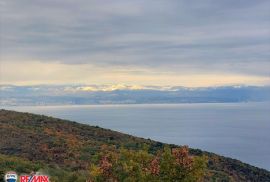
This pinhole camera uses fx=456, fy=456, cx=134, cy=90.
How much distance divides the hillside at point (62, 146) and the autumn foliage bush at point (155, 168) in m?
18.1

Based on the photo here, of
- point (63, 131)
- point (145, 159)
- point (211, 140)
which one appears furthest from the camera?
point (211, 140)

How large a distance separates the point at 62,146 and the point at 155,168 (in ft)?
127

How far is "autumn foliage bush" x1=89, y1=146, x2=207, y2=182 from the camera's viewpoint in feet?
62.0

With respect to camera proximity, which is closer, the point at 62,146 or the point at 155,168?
the point at 155,168

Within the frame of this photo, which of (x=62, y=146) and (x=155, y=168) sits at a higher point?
(x=155, y=168)

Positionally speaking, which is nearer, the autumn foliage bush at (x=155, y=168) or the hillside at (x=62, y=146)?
the autumn foliage bush at (x=155, y=168)

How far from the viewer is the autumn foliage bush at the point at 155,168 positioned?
1891cm

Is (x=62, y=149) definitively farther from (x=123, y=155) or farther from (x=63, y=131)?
(x=123, y=155)

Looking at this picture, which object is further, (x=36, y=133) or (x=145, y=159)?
(x=36, y=133)

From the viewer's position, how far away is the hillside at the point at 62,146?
158 ft

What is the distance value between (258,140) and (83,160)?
16125 centimetres

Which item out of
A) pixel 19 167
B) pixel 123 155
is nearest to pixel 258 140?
pixel 19 167

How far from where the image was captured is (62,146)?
56.7 m

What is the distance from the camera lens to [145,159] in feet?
67.4
